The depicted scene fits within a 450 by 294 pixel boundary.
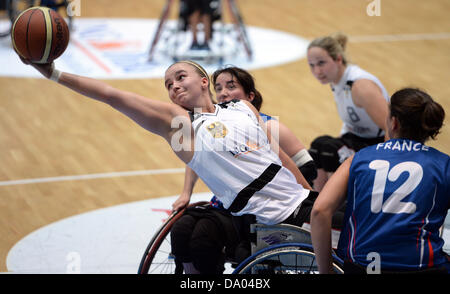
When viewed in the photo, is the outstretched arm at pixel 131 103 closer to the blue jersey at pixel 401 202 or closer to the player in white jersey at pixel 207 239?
the player in white jersey at pixel 207 239

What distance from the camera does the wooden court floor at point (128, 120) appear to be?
5262 millimetres

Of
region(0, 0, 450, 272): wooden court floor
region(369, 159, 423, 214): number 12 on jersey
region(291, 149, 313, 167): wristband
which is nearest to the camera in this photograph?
region(369, 159, 423, 214): number 12 on jersey

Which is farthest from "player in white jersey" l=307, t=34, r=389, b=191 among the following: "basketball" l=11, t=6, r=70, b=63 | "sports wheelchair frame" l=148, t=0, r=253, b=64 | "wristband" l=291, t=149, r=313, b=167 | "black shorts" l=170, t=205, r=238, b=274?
"sports wheelchair frame" l=148, t=0, r=253, b=64

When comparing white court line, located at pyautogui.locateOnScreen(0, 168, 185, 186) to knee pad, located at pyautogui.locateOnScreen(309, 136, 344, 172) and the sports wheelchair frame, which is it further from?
the sports wheelchair frame

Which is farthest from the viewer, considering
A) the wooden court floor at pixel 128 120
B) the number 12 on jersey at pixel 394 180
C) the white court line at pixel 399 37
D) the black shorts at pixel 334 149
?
the white court line at pixel 399 37

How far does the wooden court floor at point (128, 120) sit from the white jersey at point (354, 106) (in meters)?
1.42

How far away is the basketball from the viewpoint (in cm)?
278

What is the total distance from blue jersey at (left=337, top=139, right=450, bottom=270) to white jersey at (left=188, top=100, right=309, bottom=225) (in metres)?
0.62

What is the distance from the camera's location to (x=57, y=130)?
673 centimetres

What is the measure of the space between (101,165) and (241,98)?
2.63 metres

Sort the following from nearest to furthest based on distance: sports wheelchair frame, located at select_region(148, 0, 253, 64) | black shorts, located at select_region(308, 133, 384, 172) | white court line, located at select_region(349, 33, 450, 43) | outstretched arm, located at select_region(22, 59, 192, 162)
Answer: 1. outstretched arm, located at select_region(22, 59, 192, 162)
2. black shorts, located at select_region(308, 133, 384, 172)
3. sports wheelchair frame, located at select_region(148, 0, 253, 64)
4. white court line, located at select_region(349, 33, 450, 43)

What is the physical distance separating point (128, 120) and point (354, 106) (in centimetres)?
325

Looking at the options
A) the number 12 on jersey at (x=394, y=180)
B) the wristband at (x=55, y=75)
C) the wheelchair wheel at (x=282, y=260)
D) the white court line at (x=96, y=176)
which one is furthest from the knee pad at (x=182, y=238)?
the white court line at (x=96, y=176)

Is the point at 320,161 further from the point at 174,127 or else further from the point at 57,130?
the point at 57,130
